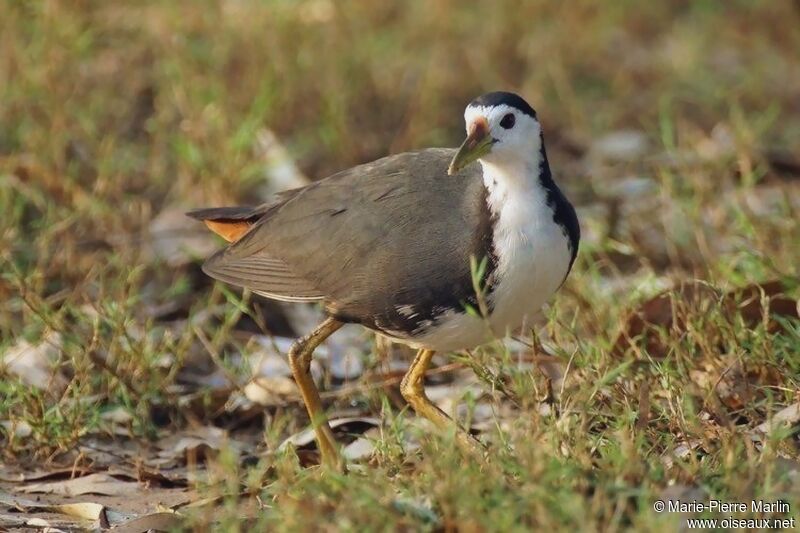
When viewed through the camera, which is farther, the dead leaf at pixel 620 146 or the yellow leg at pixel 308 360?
the dead leaf at pixel 620 146

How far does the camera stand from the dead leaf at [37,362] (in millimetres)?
4328

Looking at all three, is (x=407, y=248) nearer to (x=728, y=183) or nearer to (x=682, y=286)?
(x=682, y=286)

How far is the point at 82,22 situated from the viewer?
6242 millimetres

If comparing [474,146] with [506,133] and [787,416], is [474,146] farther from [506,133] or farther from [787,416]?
[787,416]

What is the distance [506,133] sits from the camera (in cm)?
384

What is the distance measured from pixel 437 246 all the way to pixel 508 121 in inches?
15.8

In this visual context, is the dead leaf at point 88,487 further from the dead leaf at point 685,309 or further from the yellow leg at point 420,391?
the dead leaf at point 685,309

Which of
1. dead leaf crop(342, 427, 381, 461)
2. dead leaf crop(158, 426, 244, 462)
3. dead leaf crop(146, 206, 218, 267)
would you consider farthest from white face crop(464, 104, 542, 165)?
dead leaf crop(146, 206, 218, 267)

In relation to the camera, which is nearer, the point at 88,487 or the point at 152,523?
the point at 152,523

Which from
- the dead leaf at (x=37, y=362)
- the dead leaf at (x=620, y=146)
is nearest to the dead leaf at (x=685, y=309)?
the dead leaf at (x=37, y=362)

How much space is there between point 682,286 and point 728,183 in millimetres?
1680

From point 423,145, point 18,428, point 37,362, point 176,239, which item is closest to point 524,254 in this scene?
point 18,428

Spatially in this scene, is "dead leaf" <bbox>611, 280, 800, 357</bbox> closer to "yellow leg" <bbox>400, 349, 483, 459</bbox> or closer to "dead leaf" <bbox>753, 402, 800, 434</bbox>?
"dead leaf" <bbox>753, 402, 800, 434</bbox>

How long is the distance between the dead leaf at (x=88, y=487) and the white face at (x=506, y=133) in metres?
1.39
